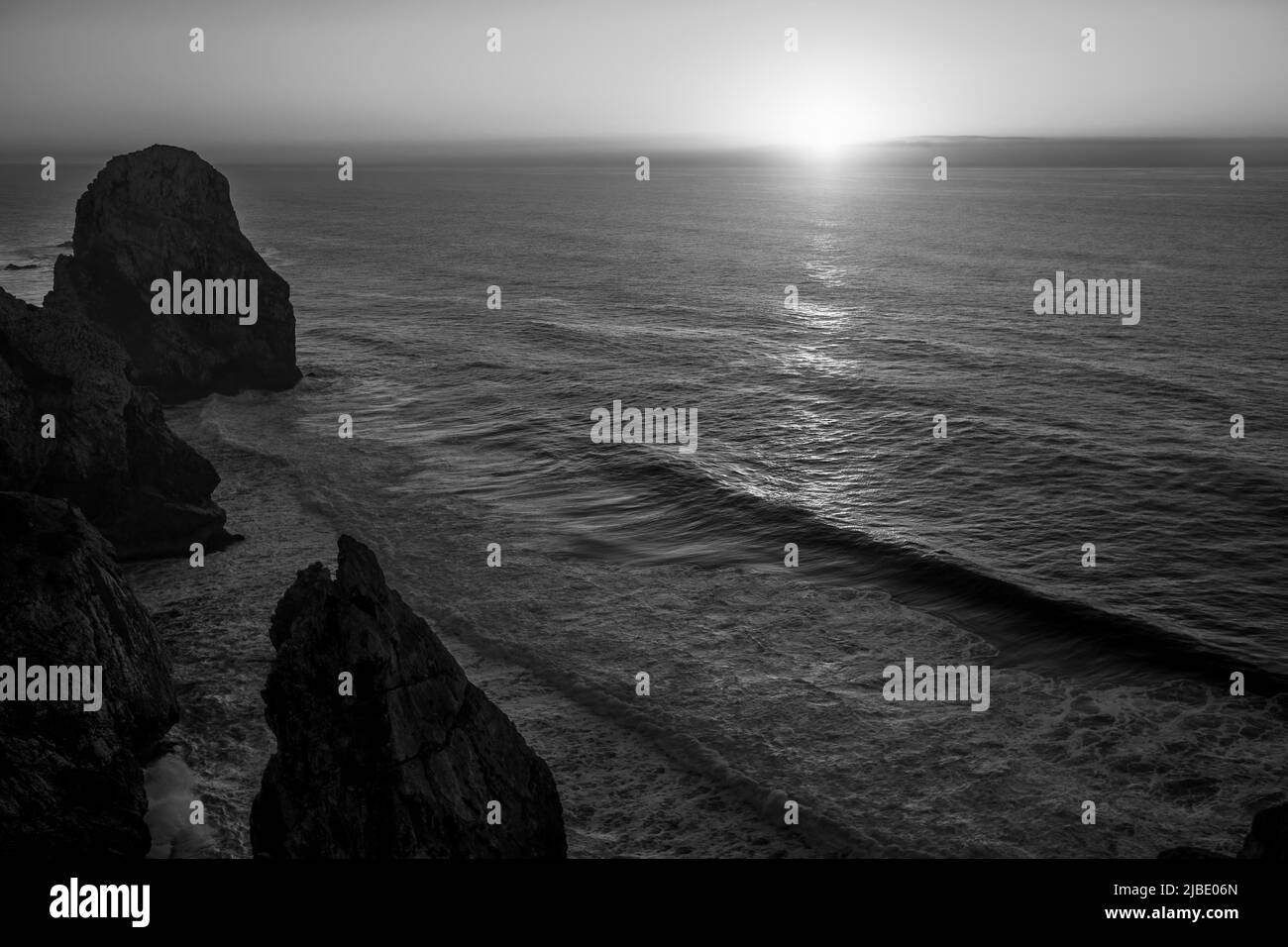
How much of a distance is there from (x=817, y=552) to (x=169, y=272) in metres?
38.5

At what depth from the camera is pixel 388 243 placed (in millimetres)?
146375

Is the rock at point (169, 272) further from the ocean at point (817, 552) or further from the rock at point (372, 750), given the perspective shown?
the rock at point (372, 750)

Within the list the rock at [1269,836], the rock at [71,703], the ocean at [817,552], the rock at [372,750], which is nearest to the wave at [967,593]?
the ocean at [817,552]

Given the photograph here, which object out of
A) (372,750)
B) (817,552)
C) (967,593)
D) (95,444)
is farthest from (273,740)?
(967,593)

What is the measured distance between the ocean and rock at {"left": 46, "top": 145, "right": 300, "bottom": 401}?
2.76 metres

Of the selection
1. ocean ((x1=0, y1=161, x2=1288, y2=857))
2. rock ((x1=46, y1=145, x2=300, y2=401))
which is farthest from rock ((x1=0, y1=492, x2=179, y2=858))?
rock ((x1=46, y1=145, x2=300, y2=401))

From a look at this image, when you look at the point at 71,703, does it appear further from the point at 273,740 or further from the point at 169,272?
the point at 169,272

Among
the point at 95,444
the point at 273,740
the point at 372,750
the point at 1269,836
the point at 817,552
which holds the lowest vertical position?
the point at 273,740

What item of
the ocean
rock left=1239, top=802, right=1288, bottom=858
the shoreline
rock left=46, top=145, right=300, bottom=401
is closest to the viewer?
rock left=1239, top=802, right=1288, bottom=858

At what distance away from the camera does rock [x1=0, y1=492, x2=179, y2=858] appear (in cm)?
1844

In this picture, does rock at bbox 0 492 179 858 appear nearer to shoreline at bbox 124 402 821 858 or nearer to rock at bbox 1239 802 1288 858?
shoreline at bbox 124 402 821 858

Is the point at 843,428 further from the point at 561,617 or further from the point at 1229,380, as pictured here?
the point at 561,617

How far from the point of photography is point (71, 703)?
2009 cm
